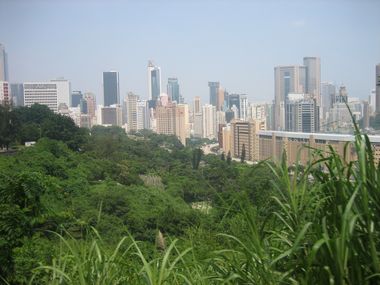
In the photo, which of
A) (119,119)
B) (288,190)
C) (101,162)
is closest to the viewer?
(288,190)

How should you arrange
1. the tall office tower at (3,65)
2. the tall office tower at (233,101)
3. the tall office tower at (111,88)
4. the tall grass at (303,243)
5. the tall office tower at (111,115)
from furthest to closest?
the tall office tower at (233,101) → the tall office tower at (111,115) → the tall office tower at (111,88) → the tall office tower at (3,65) → the tall grass at (303,243)

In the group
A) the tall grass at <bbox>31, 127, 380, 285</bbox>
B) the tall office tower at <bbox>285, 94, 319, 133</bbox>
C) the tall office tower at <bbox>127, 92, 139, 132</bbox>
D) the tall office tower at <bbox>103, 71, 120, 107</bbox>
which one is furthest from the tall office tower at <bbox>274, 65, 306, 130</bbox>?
the tall grass at <bbox>31, 127, 380, 285</bbox>

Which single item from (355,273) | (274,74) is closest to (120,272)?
(355,273)

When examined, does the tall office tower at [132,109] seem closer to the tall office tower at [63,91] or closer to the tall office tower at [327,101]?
the tall office tower at [63,91]

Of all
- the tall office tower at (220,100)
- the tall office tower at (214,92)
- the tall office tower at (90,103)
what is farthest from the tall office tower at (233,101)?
the tall office tower at (90,103)

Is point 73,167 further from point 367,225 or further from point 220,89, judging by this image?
point 220,89

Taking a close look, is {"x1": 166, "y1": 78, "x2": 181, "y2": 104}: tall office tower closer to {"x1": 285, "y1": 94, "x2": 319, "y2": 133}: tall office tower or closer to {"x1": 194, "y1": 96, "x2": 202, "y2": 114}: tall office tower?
{"x1": 194, "y1": 96, "x2": 202, "y2": 114}: tall office tower
